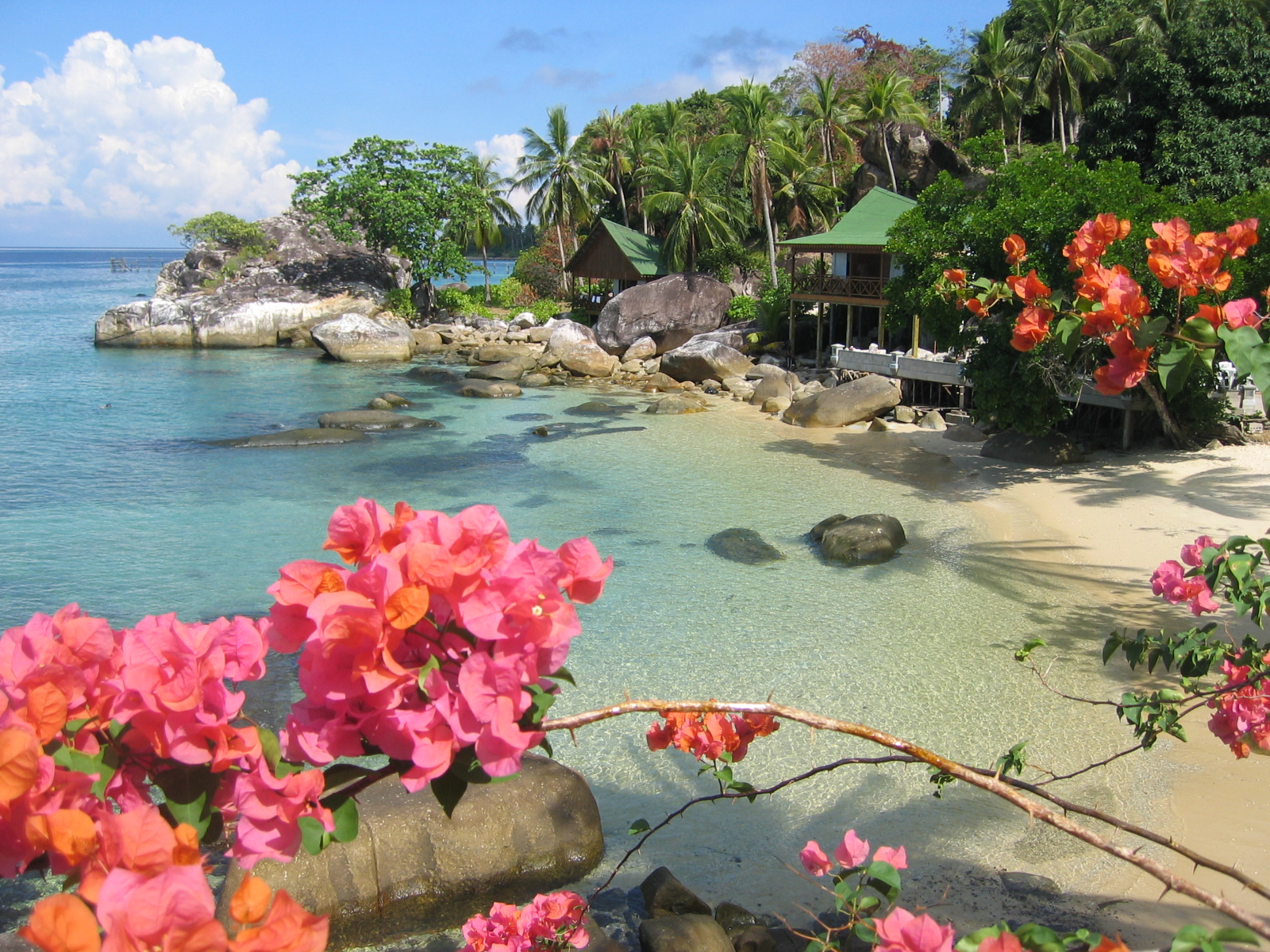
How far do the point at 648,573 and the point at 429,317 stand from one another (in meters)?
33.7

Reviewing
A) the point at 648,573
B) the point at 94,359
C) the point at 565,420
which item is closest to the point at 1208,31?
the point at 565,420

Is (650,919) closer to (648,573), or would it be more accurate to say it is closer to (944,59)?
(648,573)

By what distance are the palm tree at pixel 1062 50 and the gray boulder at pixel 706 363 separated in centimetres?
1531

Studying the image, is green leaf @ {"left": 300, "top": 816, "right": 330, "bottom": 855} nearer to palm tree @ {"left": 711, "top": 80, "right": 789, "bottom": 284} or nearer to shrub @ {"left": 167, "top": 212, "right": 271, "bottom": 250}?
palm tree @ {"left": 711, "top": 80, "right": 789, "bottom": 284}

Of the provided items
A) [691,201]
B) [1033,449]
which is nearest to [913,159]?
[691,201]

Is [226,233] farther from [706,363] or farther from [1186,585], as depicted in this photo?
[1186,585]

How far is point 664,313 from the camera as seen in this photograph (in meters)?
33.2

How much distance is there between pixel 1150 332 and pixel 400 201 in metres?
41.9

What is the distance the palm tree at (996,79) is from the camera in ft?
112

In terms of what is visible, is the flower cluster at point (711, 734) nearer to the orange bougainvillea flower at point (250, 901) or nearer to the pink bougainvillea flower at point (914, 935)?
the pink bougainvillea flower at point (914, 935)

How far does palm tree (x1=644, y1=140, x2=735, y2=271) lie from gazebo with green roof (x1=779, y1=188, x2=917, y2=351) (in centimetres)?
656

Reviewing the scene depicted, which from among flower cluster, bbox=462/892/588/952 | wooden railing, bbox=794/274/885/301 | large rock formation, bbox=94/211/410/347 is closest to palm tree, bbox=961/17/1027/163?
wooden railing, bbox=794/274/885/301

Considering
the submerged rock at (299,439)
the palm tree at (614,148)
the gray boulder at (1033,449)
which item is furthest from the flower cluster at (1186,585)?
the palm tree at (614,148)

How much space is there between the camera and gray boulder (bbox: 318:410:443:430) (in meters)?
22.9
